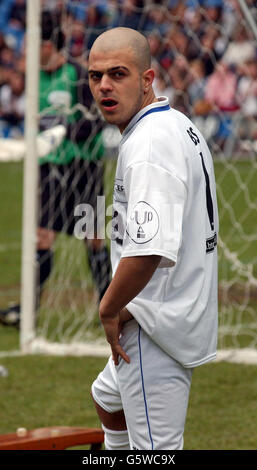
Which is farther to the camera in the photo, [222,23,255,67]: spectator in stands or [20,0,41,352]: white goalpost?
[222,23,255,67]: spectator in stands

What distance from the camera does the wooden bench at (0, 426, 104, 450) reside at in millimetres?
3495

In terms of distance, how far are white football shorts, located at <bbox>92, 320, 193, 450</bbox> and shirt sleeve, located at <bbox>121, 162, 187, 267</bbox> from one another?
0.35 m

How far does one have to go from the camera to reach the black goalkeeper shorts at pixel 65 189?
6.49m

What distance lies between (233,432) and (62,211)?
2.60m

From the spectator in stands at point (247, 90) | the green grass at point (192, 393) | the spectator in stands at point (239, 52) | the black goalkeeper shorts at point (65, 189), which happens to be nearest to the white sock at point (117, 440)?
the green grass at point (192, 393)

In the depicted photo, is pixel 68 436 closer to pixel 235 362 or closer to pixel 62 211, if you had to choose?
pixel 235 362

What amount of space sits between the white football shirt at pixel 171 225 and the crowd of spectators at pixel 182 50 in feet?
7.53

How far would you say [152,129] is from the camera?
265 centimetres

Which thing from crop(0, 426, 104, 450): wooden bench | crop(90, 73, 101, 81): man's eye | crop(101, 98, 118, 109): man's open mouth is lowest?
crop(0, 426, 104, 450): wooden bench

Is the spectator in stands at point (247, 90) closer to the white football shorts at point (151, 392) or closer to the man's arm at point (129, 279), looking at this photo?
the white football shorts at point (151, 392)

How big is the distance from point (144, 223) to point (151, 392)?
0.54m

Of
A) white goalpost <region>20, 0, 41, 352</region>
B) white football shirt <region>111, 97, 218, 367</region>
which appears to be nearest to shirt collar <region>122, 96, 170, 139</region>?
white football shirt <region>111, 97, 218, 367</region>

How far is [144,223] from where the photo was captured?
2.58m

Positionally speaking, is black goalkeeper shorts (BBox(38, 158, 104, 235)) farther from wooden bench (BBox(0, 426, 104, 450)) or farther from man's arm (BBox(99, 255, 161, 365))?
man's arm (BBox(99, 255, 161, 365))
